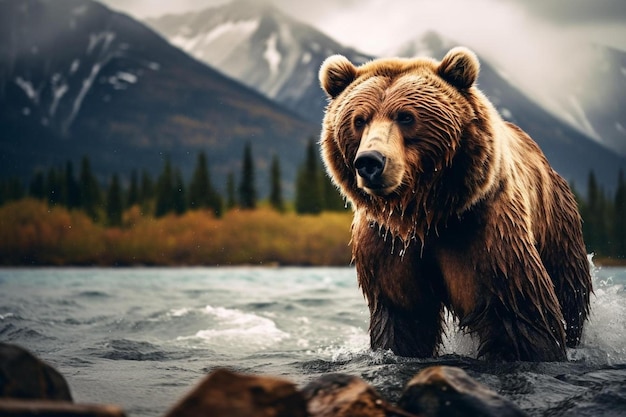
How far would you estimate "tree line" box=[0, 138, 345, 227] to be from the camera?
3150 inches

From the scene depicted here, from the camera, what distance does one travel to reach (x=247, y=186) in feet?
260

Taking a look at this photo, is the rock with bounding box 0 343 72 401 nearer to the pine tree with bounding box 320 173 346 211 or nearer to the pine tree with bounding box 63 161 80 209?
the pine tree with bounding box 320 173 346 211

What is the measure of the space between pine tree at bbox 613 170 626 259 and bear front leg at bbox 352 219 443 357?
6578 cm

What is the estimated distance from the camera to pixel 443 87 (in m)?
5.19

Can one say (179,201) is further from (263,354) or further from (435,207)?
(435,207)

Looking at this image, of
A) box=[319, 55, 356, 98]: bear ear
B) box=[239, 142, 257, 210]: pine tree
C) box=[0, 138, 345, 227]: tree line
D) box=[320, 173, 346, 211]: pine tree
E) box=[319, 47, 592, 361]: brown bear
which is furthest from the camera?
box=[320, 173, 346, 211]: pine tree

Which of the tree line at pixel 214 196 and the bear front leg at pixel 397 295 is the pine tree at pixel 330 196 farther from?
the bear front leg at pixel 397 295

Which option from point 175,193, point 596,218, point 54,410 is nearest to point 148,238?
point 175,193

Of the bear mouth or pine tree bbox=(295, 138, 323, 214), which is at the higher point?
the bear mouth

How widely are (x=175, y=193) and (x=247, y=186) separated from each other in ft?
35.2

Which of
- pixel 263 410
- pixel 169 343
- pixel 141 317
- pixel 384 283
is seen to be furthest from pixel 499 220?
pixel 141 317

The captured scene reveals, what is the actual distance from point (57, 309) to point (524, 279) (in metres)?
11.0

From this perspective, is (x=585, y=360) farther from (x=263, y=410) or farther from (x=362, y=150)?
(x=263, y=410)

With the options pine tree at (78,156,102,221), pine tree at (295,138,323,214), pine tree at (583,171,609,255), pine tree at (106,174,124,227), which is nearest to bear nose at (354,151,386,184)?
pine tree at (295,138,323,214)
